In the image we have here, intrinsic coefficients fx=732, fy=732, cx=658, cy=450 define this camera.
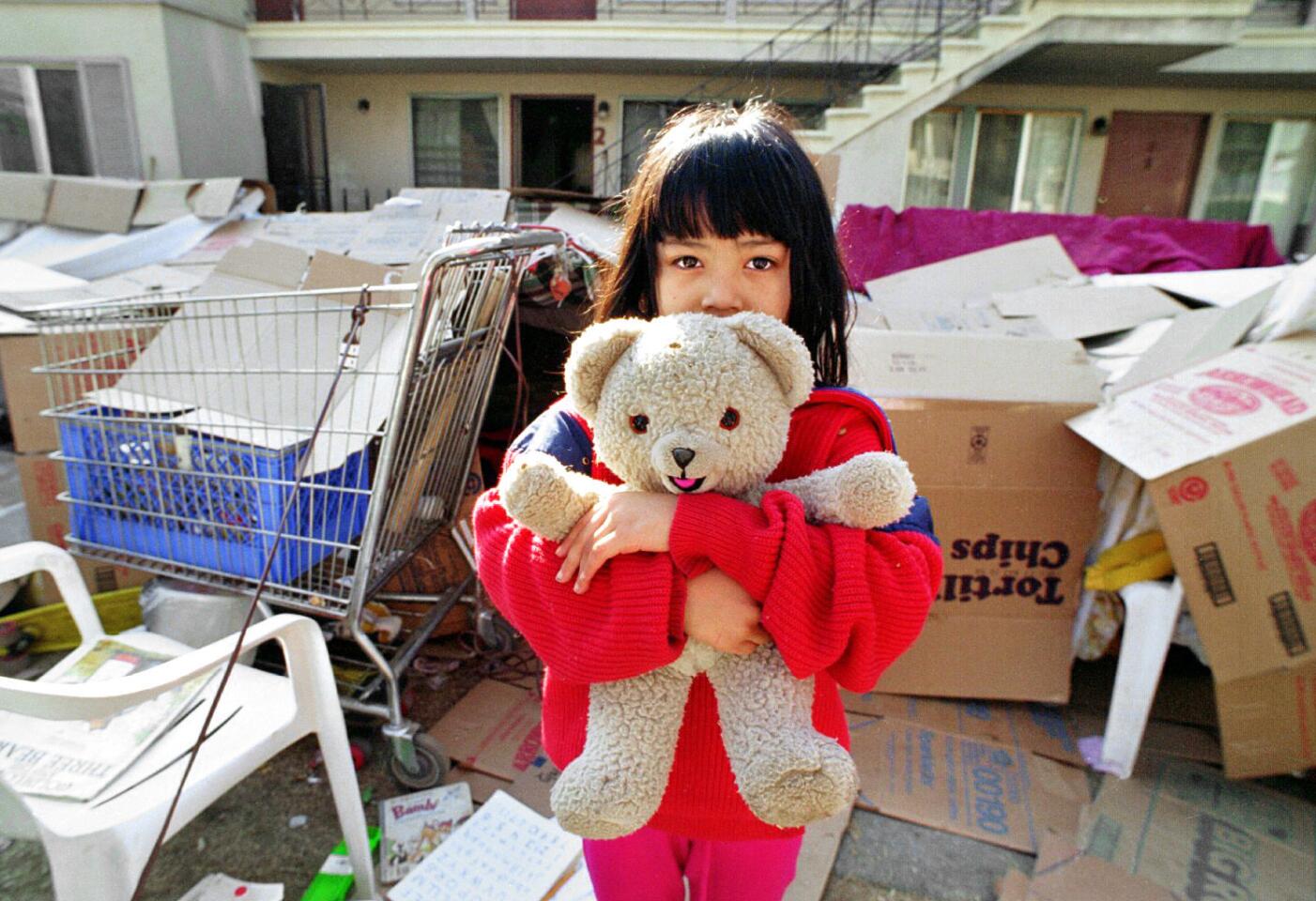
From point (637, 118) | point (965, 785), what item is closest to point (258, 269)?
point (965, 785)

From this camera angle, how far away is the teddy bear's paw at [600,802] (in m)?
0.77

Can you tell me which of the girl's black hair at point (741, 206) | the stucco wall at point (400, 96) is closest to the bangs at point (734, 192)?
the girl's black hair at point (741, 206)

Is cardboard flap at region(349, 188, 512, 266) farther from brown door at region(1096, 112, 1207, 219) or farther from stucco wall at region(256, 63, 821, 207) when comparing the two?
brown door at region(1096, 112, 1207, 219)

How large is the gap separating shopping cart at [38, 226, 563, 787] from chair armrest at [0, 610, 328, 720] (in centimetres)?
40

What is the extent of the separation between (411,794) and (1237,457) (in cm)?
220

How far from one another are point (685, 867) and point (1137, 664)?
4.93ft

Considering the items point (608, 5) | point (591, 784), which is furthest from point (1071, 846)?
point (608, 5)

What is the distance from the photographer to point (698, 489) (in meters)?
0.77

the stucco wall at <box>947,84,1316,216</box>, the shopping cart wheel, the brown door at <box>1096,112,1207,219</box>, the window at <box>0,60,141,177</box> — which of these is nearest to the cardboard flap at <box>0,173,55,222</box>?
the window at <box>0,60,141,177</box>

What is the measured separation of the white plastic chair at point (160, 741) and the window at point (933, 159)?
8975 millimetres

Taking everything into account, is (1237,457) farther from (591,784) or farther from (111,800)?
(111,800)

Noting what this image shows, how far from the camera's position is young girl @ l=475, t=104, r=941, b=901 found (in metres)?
0.76

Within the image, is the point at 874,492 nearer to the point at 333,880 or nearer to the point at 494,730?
the point at 333,880

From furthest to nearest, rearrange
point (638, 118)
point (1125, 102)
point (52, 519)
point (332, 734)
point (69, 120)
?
point (638, 118)
point (1125, 102)
point (69, 120)
point (52, 519)
point (332, 734)
